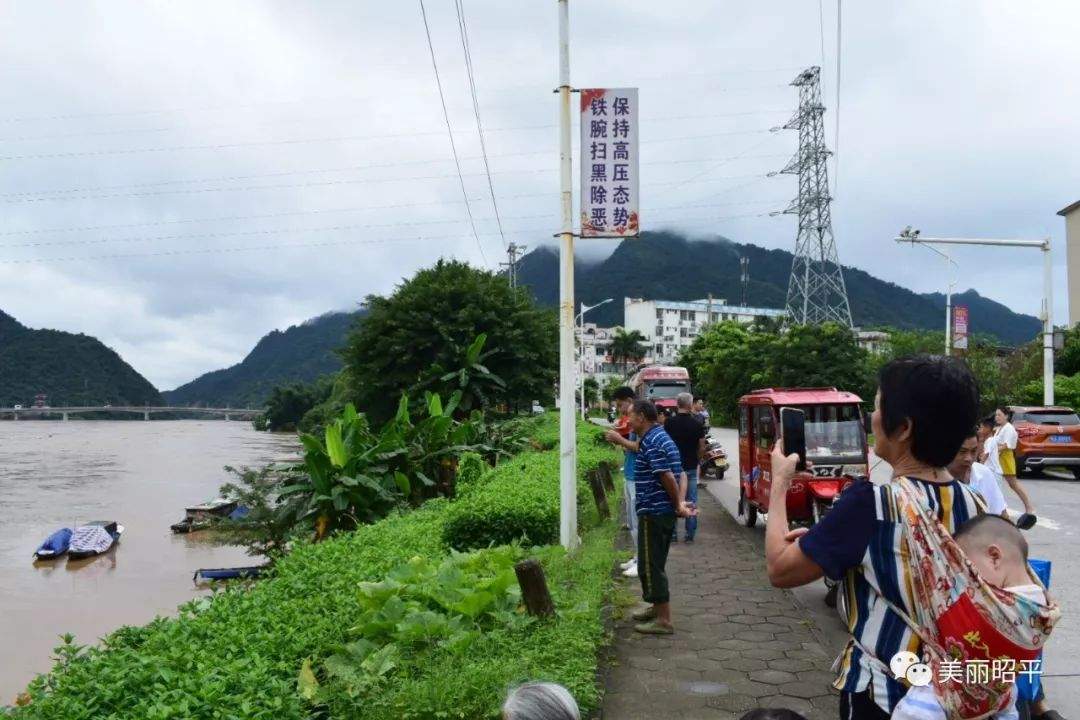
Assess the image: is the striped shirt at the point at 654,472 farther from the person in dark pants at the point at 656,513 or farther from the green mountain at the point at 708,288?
the green mountain at the point at 708,288

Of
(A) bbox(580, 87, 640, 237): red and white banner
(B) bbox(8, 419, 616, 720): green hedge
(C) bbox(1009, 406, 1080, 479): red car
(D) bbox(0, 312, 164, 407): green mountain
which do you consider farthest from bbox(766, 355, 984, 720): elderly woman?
(D) bbox(0, 312, 164, 407): green mountain

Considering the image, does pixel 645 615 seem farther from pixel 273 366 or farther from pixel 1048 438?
pixel 273 366

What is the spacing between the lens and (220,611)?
205 inches

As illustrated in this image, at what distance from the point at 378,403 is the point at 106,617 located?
7.89 m

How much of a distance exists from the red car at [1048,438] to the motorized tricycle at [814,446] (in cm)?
905

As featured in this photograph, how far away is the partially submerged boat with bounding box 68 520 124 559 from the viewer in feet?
72.1

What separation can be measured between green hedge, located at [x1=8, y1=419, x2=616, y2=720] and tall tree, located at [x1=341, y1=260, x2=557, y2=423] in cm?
1472

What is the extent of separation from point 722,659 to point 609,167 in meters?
4.99

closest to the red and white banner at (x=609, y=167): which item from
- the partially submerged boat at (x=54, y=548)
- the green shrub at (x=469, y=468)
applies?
the green shrub at (x=469, y=468)

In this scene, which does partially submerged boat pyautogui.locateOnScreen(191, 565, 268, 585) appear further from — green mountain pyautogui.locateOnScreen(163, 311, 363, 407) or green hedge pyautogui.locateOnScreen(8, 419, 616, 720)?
green mountain pyautogui.locateOnScreen(163, 311, 363, 407)

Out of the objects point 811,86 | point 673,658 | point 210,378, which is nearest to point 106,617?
point 673,658

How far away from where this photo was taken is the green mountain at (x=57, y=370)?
8938 cm

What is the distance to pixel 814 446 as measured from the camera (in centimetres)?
1028

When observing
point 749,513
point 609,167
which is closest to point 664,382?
point 749,513
